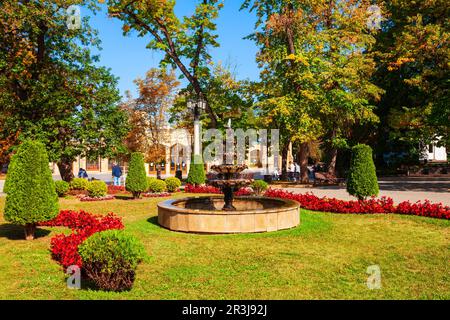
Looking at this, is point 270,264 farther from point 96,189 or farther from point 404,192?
point 404,192

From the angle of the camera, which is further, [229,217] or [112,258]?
[229,217]

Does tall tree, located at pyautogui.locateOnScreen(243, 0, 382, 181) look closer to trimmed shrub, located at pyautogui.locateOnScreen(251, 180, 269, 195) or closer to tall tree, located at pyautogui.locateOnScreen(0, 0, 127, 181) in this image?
trimmed shrub, located at pyautogui.locateOnScreen(251, 180, 269, 195)

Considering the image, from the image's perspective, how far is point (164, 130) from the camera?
144 feet

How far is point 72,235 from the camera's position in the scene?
28.0ft

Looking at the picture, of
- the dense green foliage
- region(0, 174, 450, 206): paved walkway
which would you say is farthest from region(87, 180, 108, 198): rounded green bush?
region(0, 174, 450, 206): paved walkway

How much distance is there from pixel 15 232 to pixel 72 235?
3245 millimetres

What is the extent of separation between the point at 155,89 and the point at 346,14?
2057cm

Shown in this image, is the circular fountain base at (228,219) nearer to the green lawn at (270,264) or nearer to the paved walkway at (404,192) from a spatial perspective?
the green lawn at (270,264)

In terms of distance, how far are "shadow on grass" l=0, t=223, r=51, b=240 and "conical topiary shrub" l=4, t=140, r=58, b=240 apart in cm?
99

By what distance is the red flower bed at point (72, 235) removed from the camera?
292 inches

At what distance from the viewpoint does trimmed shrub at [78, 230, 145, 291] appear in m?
5.96

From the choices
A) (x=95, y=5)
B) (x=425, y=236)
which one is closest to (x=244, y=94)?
(x=95, y=5)

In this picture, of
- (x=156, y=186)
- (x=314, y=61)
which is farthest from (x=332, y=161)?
(x=156, y=186)

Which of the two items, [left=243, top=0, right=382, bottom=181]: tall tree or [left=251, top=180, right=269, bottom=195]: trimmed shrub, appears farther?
[left=243, top=0, right=382, bottom=181]: tall tree
